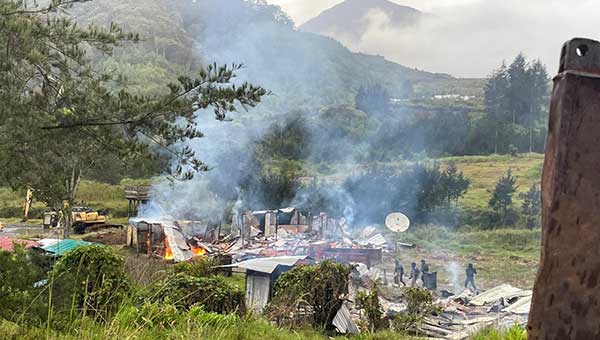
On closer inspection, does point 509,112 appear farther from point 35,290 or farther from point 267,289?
point 35,290

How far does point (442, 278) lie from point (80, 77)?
532 inches

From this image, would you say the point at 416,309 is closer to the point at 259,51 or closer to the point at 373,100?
the point at 373,100

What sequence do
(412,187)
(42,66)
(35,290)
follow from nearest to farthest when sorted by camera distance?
(35,290) → (42,66) → (412,187)

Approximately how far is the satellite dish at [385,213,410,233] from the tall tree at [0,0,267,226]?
1831cm

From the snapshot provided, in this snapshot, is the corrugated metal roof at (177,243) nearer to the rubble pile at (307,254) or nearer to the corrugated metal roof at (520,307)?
the rubble pile at (307,254)

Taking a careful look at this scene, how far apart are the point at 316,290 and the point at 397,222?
50.5 feet

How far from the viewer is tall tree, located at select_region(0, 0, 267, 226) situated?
415cm

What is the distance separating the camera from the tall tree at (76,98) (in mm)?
4152

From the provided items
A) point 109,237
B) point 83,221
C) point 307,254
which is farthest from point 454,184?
point 83,221

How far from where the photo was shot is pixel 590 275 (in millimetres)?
→ 1232

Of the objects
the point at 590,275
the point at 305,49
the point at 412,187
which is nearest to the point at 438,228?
the point at 412,187

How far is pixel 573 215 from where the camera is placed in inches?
48.4

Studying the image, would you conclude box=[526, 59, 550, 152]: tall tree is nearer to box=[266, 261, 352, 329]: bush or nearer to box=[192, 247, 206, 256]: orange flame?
box=[192, 247, 206, 256]: orange flame

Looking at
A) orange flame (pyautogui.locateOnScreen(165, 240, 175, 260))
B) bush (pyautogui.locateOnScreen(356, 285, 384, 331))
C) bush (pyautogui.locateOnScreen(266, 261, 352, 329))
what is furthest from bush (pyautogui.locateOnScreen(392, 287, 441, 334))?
orange flame (pyautogui.locateOnScreen(165, 240, 175, 260))
